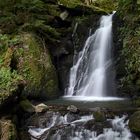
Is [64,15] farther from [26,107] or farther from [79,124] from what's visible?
[79,124]

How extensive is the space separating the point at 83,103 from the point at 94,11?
5.91 metres

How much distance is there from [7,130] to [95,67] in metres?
6.02

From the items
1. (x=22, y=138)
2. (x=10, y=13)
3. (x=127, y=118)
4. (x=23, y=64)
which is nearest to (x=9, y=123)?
(x=22, y=138)

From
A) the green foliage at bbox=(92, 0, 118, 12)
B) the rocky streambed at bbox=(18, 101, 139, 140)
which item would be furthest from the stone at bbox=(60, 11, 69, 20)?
the rocky streambed at bbox=(18, 101, 139, 140)

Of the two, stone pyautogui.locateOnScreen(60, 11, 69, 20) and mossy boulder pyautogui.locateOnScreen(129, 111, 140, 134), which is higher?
A: stone pyautogui.locateOnScreen(60, 11, 69, 20)

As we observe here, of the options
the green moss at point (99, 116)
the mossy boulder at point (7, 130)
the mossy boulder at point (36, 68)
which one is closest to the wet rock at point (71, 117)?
the green moss at point (99, 116)

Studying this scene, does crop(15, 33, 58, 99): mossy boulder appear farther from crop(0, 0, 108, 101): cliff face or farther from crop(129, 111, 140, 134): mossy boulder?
crop(129, 111, 140, 134): mossy boulder

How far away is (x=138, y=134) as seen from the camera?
7938mm

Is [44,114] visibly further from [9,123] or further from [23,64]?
[23,64]

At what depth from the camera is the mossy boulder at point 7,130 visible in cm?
793

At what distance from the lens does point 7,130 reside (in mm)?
8016

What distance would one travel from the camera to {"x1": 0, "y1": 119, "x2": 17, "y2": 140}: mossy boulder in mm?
7934

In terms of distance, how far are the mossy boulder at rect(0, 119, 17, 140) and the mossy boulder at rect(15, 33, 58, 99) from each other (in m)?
3.45

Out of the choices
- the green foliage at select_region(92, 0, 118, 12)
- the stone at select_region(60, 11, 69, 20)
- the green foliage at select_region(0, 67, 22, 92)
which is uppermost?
the green foliage at select_region(92, 0, 118, 12)
